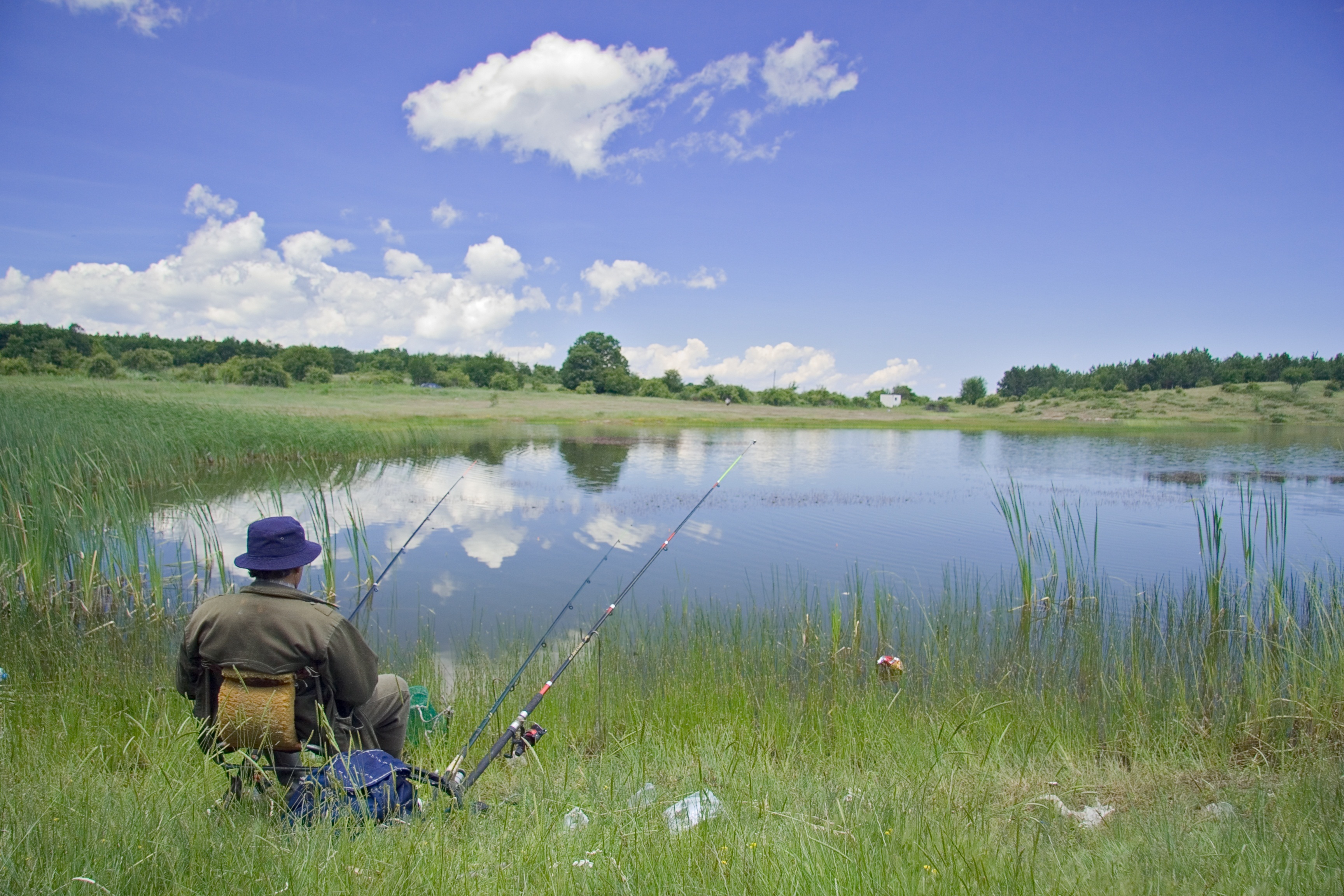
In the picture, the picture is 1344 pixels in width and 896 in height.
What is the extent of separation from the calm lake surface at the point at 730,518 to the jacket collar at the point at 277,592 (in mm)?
4046

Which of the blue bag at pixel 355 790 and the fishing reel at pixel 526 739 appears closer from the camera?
the blue bag at pixel 355 790

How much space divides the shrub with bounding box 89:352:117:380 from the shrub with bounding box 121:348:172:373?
6.80 meters

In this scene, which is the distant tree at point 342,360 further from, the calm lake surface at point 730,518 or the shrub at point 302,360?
the calm lake surface at point 730,518

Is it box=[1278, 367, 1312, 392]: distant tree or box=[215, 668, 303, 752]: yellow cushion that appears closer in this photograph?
box=[215, 668, 303, 752]: yellow cushion

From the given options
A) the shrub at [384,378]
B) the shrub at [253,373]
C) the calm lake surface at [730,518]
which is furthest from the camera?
the shrub at [384,378]

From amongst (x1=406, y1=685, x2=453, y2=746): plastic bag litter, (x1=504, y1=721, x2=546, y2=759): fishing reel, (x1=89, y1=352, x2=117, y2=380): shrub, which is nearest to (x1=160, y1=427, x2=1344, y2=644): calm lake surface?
(x1=406, y1=685, x2=453, y2=746): plastic bag litter

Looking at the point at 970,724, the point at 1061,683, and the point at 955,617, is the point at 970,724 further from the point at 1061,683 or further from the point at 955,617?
the point at 955,617

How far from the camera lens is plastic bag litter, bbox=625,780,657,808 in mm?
2807

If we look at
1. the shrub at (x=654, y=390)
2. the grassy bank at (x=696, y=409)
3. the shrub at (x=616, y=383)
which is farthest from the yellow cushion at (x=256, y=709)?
the shrub at (x=616, y=383)

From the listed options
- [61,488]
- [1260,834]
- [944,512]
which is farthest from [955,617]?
[61,488]

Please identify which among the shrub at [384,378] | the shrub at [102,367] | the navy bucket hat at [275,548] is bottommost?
the navy bucket hat at [275,548]

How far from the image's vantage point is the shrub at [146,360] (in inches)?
1724

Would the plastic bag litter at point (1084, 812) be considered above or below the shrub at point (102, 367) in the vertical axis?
below

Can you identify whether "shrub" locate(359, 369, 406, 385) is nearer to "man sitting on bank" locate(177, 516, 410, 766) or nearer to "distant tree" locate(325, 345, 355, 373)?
"distant tree" locate(325, 345, 355, 373)
